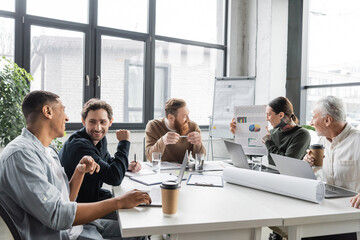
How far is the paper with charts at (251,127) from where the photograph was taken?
2184mm

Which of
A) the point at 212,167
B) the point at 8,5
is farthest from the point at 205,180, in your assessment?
the point at 8,5

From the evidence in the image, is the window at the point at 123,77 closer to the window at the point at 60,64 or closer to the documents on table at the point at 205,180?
the window at the point at 60,64

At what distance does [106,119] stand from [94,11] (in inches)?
94.7

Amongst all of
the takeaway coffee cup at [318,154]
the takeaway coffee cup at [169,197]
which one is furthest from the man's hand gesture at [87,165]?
the takeaway coffee cup at [318,154]

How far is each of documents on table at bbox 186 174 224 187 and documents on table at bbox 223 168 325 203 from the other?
67 mm

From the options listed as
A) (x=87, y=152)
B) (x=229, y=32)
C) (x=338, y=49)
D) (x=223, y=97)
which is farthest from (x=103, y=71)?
(x=338, y=49)

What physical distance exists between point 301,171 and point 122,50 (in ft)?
10.1

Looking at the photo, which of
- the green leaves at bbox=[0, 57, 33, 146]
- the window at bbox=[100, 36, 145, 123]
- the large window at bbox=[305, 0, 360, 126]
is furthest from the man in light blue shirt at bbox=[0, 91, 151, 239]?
the large window at bbox=[305, 0, 360, 126]

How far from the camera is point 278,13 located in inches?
157

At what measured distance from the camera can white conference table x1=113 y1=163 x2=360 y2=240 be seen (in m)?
1.07

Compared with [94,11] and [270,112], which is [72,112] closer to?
[94,11]

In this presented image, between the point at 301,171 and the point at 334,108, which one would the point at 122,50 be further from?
the point at 301,171

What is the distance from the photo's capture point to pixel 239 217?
1151 mm

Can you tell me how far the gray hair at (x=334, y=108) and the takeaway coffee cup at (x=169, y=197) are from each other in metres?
1.14
